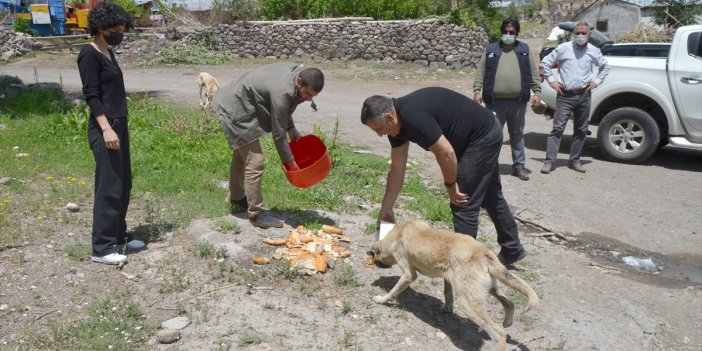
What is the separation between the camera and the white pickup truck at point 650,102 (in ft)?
28.1

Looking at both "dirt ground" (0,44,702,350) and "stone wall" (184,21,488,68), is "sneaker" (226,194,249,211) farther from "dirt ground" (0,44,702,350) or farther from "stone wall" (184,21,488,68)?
"stone wall" (184,21,488,68)

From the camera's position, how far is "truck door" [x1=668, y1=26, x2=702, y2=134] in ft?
27.8

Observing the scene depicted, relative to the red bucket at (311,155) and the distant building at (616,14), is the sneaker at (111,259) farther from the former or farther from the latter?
the distant building at (616,14)

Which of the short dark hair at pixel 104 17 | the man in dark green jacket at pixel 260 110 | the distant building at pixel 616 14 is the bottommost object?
the man in dark green jacket at pixel 260 110

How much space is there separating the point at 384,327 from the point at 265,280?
43.3 inches

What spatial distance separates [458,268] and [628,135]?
6249mm

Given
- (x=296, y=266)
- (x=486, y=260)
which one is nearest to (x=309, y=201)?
(x=296, y=266)

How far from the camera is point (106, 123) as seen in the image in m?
4.68

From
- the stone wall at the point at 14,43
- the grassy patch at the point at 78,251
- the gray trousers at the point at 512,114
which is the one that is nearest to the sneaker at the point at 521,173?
the gray trousers at the point at 512,114

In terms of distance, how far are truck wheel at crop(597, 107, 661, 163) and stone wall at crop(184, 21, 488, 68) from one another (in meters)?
10.6

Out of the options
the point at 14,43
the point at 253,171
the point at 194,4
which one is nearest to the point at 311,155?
the point at 253,171

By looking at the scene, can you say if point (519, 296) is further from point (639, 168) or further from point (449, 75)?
point (449, 75)

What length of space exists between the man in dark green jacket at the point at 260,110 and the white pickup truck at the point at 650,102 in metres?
5.71

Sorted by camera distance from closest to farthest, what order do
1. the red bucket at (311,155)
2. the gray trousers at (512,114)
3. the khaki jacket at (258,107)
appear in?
the khaki jacket at (258,107), the red bucket at (311,155), the gray trousers at (512,114)
